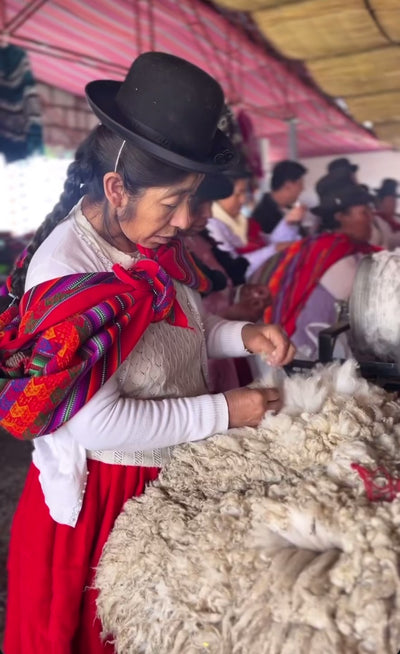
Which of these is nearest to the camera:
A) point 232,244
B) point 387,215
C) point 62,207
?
point 62,207

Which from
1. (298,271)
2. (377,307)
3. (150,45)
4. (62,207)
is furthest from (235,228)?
(62,207)

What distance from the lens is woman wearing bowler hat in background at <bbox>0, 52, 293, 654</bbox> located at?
925mm

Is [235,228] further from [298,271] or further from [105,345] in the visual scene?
[105,345]

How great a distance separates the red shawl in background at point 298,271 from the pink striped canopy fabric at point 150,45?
136cm

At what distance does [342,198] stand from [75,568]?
2292 mm

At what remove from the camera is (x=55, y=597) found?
3.40 ft

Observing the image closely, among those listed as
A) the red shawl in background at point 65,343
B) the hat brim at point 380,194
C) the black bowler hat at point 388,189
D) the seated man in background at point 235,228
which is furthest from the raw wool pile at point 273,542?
the black bowler hat at point 388,189

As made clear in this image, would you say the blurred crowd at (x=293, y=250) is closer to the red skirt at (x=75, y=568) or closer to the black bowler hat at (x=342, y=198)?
the black bowler hat at (x=342, y=198)

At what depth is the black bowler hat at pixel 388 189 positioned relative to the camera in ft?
11.1

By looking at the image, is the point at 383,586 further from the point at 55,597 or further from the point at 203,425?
the point at 55,597

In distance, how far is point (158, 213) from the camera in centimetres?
102

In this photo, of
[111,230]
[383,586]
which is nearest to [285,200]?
[111,230]

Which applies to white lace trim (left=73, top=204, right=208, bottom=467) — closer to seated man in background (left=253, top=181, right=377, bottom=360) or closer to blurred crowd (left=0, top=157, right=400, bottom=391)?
blurred crowd (left=0, top=157, right=400, bottom=391)

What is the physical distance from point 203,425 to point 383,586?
0.42 metres
